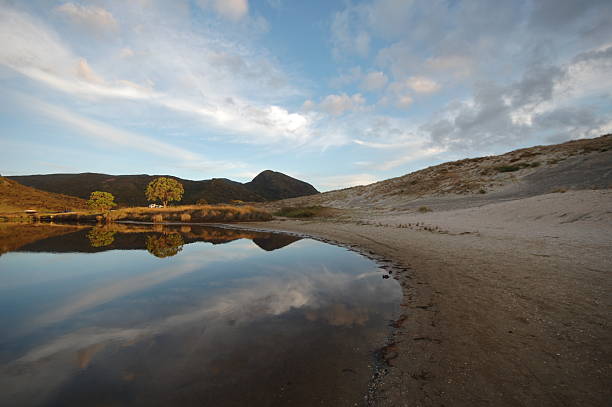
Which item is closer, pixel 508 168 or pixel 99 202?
pixel 508 168

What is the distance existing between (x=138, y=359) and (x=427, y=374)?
457 cm

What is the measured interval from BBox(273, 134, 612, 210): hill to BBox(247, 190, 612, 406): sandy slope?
75.1 feet

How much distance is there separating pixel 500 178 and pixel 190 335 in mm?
49618

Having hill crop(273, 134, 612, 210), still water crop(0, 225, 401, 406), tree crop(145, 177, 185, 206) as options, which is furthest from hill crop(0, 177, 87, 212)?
still water crop(0, 225, 401, 406)

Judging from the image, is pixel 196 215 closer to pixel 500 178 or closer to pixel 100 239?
pixel 100 239

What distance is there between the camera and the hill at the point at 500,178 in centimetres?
3131

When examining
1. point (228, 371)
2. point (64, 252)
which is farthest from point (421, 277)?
point (64, 252)

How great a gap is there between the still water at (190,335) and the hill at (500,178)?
30.2 metres

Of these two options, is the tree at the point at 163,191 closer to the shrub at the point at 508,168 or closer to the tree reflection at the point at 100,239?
the tree reflection at the point at 100,239

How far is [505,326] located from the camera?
5.07m

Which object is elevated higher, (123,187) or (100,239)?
(123,187)

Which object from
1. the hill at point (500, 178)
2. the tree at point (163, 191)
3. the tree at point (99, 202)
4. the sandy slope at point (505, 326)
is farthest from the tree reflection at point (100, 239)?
the tree at point (99, 202)

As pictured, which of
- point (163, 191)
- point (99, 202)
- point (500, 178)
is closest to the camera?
point (500, 178)

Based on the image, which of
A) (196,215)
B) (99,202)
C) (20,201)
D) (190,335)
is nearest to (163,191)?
(99,202)
